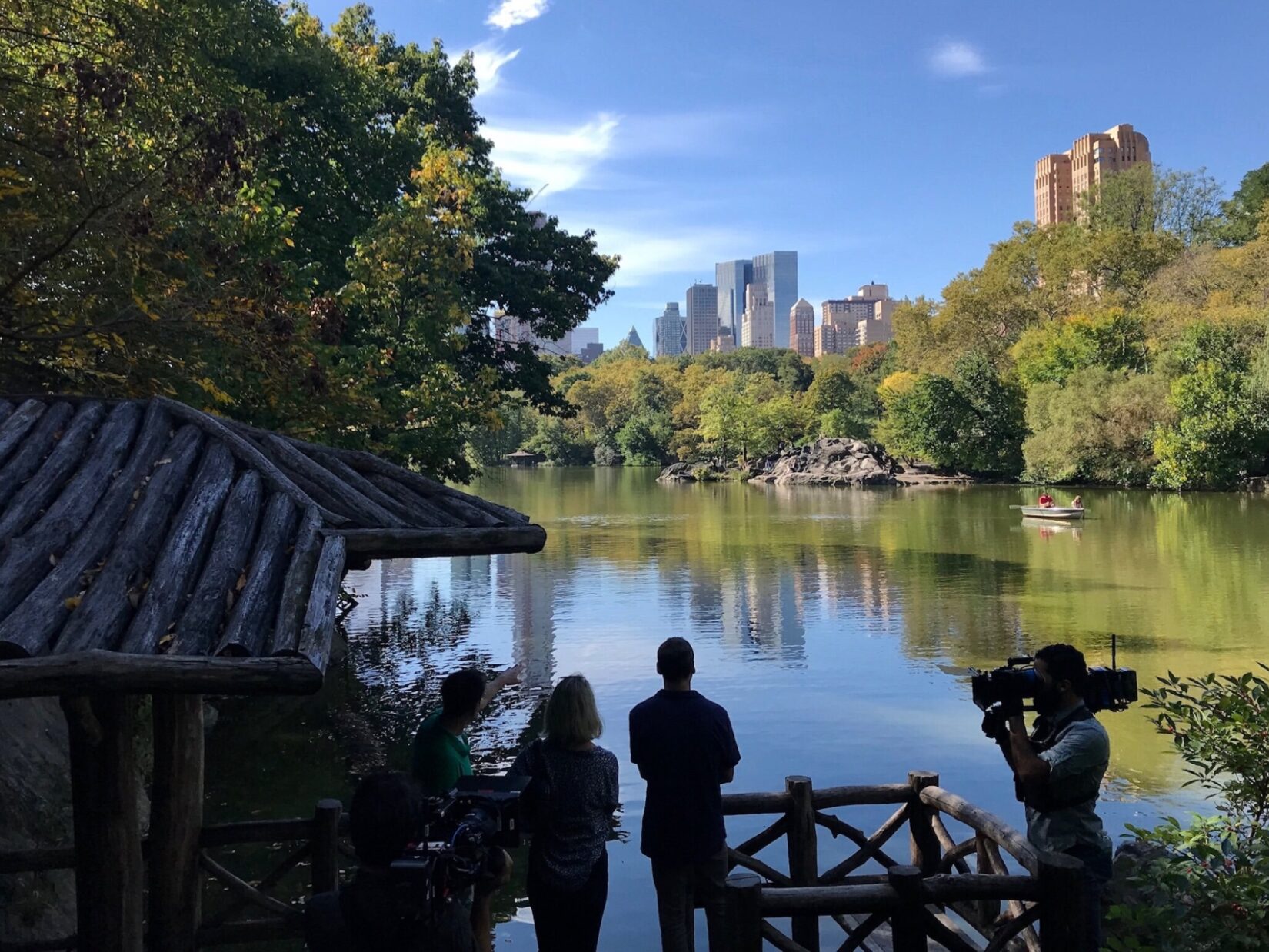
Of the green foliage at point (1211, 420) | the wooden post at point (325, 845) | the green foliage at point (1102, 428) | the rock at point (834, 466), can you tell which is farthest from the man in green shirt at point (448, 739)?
the rock at point (834, 466)

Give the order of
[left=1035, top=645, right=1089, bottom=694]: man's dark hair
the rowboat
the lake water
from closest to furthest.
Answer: [left=1035, top=645, right=1089, bottom=694]: man's dark hair → the lake water → the rowboat

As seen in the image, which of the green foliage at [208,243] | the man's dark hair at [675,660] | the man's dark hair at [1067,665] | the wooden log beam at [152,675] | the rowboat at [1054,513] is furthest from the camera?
the rowboat at [1054,513]

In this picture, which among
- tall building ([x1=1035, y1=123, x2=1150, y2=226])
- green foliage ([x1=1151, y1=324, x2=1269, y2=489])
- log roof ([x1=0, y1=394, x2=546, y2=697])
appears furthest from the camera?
tall building ([x1=1035, y1=123, x2=1150, y2=226])

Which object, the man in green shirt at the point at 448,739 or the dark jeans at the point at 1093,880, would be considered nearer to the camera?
the dark jeans at the point at 1093,880

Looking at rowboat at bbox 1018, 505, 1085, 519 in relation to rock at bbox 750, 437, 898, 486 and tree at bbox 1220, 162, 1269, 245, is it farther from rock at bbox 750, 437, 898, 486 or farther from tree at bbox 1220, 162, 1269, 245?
tree at bbox 1220, 162, 1269, 245

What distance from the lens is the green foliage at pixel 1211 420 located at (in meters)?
40.0

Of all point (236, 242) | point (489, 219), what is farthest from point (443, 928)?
point (489, 219)

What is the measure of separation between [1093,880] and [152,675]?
3528 mm

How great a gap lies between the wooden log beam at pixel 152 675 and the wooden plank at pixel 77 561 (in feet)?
0.41

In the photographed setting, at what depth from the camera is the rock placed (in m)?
58.4

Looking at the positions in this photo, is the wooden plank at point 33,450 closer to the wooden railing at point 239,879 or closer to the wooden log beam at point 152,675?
the wooden log beam at point 152,675

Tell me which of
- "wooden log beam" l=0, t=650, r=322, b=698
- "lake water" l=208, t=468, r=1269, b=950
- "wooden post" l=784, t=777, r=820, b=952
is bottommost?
"lake water" l=208, t=468, r=1269, b=950

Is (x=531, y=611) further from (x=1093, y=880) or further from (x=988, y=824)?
(x=1093, y=880)

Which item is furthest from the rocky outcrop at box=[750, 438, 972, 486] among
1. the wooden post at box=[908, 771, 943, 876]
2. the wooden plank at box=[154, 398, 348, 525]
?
the wooden plank at box=[154, 398, 348, 525]
